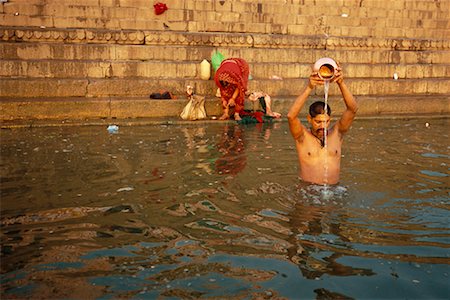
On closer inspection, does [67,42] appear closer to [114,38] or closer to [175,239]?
[114,38]

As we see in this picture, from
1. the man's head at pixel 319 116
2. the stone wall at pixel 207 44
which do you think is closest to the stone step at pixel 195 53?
the stone wall at pixel 207 44

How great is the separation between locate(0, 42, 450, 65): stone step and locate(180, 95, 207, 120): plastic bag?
1481 millimetres

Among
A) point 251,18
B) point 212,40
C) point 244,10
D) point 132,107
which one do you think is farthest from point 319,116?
point 244,10

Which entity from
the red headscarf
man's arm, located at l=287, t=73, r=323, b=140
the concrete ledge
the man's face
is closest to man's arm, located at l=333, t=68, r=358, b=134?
the man's face

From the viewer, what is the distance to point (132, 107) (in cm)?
920

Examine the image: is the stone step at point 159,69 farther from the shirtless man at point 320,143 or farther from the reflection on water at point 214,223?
the shirtless man at point 320,143

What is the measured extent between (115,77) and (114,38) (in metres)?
0.93

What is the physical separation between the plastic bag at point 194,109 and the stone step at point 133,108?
21 centimetres

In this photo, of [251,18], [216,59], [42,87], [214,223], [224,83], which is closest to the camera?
[214,223]

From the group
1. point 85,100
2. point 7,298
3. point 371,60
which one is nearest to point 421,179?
point 7,298

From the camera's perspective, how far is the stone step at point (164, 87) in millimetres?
9062

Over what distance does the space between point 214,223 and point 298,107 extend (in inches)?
50.5

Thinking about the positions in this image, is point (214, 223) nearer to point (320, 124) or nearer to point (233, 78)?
point (320, 124)

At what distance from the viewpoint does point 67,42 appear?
396 inches
